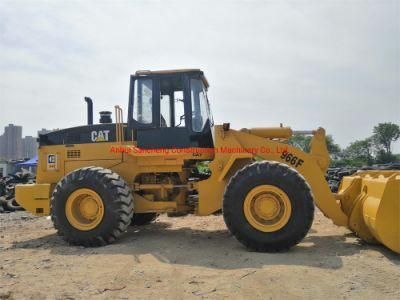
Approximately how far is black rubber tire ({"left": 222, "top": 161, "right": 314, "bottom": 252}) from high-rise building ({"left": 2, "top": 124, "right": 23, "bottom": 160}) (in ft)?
218

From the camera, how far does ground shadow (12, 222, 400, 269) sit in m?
5.79

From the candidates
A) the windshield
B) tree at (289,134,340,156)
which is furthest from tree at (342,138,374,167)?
the windshield

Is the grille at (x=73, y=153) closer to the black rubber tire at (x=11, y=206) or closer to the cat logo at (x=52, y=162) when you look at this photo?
the cat logo at (x=52, y=162)

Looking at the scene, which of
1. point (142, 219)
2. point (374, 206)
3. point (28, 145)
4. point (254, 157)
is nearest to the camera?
point (374, 206)

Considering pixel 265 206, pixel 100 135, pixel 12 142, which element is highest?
pixel 12 142

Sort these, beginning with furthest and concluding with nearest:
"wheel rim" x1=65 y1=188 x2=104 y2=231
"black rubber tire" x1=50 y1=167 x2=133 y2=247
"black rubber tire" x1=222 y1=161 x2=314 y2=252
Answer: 1. "wheel rim" x1=65 y1=188 x2=104 y2=231
2. "black rubber tire" x1=50 y1=167 x2=133 y2=247
3. "black rubber tire" x1=222 y1=161 x2=314 y2=252

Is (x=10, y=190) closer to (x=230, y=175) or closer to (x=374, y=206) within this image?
(x=230, y=175)

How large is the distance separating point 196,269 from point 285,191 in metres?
1.87

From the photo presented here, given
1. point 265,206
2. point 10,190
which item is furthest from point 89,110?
point 10,190

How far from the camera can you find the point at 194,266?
5.72 meters

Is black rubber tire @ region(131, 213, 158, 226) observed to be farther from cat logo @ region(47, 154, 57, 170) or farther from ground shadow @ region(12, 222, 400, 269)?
cat logo @ region(47, 154, 57, 170)

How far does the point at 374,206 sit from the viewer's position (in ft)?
20.3

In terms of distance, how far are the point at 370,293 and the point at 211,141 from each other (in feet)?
14.0

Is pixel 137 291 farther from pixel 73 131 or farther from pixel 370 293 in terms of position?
pixel 73 131
